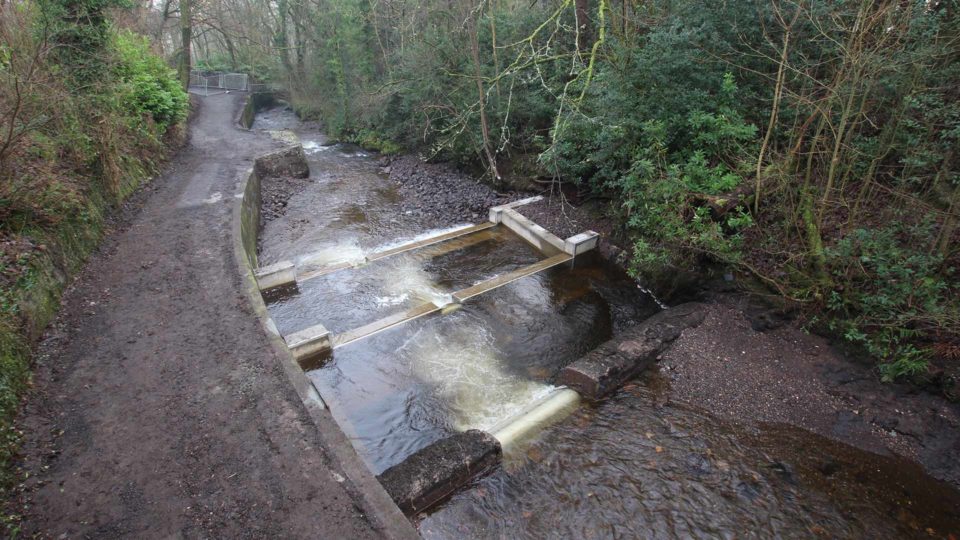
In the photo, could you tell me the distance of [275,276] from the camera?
8.94m

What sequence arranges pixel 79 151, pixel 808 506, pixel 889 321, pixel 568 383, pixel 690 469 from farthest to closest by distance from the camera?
pixel 79 151 < pixel 568 383 < pixel 889 321 < pixel 690 469 < pixel 808 506

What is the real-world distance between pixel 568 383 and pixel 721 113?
5.92 metres

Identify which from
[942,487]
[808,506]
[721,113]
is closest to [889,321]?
[942,487]

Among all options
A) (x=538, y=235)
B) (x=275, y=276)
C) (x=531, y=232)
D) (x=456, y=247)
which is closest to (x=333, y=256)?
(x=275, y=276)

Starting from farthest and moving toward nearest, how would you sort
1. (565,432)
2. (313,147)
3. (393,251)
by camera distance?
(313,147), (393,251), (565,432)

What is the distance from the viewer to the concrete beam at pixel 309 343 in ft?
22.9

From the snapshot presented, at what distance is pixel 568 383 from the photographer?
21.9 feet

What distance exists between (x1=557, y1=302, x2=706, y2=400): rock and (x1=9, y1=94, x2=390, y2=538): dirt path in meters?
3.43

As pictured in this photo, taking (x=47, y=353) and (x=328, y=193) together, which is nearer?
(x=47, y=353)

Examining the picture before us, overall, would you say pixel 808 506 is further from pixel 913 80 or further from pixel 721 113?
pixel 721 113

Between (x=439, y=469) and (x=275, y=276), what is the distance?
5.62 metres

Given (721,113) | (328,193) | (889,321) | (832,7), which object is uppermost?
(832,7)

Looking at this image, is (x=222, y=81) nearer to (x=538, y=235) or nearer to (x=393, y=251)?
(x=393, y=251)

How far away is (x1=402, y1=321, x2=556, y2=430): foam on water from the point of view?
6.38 meters
